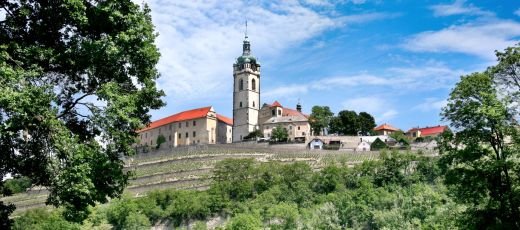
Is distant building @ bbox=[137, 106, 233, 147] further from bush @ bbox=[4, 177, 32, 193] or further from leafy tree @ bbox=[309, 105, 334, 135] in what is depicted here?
bush @ bbox=[4, 177, 32, 193]

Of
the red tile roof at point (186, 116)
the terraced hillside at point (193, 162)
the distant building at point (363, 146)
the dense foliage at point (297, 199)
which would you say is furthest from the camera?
the red tile roof at point (186, 116)

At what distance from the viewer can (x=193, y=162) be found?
87250 mm

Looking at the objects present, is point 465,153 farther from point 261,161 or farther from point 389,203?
point 261,161

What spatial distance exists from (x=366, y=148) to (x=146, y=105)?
74.0m

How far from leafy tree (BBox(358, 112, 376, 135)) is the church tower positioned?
1687cm

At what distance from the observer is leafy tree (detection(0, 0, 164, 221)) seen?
13516mm

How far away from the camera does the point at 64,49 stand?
1488 cm

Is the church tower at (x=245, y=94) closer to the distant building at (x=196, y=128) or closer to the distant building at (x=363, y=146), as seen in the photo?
the distant building at (x=196, y=128)

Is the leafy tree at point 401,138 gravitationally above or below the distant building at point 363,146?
above

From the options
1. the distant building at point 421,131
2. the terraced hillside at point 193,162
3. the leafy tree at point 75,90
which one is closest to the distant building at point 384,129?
the distant building at point 421,131

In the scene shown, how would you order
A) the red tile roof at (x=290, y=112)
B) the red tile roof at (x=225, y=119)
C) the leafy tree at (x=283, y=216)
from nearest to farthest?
the leafy tree at (x=283, y=216) < the red tile roof at (x=290, y=112) < the red tile roof at (x=225, y=119)

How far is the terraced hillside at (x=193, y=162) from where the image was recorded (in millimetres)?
80812

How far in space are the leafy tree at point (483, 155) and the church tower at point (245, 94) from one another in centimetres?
7623

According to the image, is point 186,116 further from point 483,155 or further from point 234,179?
point 483,155
